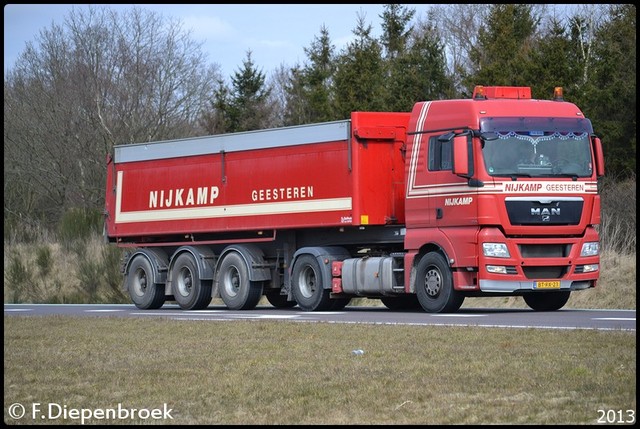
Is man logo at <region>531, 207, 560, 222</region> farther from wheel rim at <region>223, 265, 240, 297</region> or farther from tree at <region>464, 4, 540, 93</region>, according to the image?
tree at <region>464, 4, 540, 93</region>

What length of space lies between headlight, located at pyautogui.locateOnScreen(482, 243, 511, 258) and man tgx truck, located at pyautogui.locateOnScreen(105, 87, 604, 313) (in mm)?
23

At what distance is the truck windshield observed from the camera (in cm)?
2166

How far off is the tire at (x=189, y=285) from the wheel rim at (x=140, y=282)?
983 millimetres

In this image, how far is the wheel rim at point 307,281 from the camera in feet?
82.5

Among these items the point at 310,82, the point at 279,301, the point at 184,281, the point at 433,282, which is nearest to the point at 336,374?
the point at 433,282

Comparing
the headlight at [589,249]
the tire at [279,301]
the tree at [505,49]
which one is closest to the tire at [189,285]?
the tire at [279,301]

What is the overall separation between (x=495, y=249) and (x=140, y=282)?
33.1 feet

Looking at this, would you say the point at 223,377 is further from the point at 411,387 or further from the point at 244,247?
the point at 244,247

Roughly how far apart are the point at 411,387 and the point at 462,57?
5996 centimetres

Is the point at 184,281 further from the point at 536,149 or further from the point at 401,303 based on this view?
the point at 536,149

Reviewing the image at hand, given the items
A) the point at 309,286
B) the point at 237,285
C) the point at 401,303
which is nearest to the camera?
the point at 309,286

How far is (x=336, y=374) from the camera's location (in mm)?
12383

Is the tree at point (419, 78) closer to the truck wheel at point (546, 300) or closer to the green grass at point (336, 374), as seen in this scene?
the truck wheel at point (546, 300)

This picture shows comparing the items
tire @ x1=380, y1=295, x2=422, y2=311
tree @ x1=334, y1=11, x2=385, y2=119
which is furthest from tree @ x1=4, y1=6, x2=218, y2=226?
tire @ x1=380, y1=295, x2=422, y2=311
